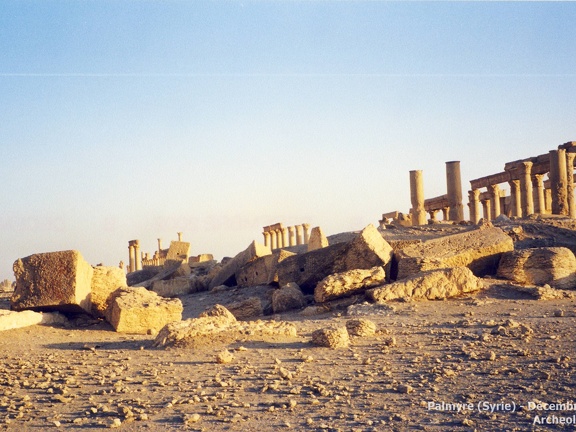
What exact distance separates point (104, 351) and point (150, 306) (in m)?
1.66

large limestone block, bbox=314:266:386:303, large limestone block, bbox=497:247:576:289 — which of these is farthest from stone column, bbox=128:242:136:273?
large limestone block, bbox=497:247:576:289

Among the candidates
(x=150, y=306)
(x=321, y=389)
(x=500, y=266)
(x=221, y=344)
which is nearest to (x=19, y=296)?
(x=150, y=306)

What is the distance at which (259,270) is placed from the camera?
13.8m

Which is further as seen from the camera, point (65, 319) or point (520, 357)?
point (65, 319)

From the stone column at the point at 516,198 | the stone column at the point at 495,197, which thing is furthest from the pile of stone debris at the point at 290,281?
the stone column at the point at 495,197

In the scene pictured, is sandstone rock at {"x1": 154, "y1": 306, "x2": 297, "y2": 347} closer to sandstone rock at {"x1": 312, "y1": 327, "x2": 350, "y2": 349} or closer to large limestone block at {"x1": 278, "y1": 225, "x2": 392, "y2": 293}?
sandstone rock at {"x1": 312, "y1": 327, "x2": 350, "y2": 349}

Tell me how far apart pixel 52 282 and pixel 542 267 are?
786cm

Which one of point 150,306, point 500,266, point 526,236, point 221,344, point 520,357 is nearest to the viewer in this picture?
point 520,357

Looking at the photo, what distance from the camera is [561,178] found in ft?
75.5

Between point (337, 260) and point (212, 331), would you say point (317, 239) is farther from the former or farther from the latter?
point (212, 331)

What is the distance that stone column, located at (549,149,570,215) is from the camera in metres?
22.8

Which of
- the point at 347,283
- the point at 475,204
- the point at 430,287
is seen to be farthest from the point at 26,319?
the point at 475,204

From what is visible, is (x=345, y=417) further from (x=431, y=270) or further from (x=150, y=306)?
(x=431, y=270)

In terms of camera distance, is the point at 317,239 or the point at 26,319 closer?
the point at 26,319
